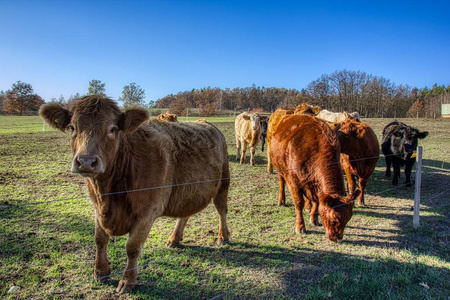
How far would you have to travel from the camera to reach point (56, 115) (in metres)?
2.83

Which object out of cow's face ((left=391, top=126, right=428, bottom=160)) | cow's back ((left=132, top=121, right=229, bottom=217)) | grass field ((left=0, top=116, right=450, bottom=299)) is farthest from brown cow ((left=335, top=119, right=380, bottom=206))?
cow's back ((left=132, top=121, right=229, bottom=217))

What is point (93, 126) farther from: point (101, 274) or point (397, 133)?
point (397, 133)

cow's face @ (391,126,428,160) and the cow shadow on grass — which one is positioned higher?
cow's face @ (391,126,428,160)

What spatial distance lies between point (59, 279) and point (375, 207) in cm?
657

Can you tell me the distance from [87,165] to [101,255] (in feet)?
5.10

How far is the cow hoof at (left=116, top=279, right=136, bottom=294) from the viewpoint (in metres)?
3.11

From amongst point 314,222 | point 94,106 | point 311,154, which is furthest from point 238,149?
point 94,106

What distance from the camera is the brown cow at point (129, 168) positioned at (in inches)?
103

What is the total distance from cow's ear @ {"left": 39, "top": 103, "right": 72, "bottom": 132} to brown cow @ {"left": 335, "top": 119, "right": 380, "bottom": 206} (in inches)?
234

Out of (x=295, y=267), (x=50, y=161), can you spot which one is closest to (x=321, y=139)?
(x=295, y=267)

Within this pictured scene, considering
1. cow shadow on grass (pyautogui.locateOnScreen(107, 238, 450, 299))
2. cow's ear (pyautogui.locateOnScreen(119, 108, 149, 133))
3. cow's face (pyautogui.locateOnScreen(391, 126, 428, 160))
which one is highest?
cow's ear (pyautogui.locateOnScreen(119, 108, 149, 133))

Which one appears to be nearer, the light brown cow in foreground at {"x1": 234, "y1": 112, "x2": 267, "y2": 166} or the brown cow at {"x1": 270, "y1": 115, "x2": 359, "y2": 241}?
the brown cow at {"x1": 270, "y1": 115, "x2": 359, "y2": 241}

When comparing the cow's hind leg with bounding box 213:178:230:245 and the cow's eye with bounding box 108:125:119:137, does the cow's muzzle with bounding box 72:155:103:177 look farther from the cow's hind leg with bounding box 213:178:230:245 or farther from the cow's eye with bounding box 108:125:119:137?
the cow's hind leg with bounding box 213:178:230:245

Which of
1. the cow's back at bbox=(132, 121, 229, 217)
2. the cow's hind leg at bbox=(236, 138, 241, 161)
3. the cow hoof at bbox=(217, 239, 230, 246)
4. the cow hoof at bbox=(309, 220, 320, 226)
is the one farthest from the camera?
the cow's hind leg at bbox=(236, 138, 241, 161)
